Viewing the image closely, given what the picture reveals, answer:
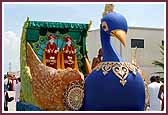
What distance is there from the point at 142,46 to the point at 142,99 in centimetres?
1068

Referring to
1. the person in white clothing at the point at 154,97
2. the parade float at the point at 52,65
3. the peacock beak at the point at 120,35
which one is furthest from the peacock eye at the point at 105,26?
the person in white clothing at the point at 154,97

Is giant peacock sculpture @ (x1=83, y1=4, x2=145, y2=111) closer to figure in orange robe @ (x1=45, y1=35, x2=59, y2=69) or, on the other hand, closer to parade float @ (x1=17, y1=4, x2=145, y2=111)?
parade float @ (x1=17, y1=4, x2=145, y2=111)

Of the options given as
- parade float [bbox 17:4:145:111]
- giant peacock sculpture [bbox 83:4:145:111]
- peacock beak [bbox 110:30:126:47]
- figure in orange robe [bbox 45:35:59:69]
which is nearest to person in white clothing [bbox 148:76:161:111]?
parade float [bbox 17:4:145:111]

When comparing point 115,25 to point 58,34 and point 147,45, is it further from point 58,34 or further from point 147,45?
point 147,45

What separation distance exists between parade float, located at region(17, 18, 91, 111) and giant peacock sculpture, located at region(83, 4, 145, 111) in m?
0.76

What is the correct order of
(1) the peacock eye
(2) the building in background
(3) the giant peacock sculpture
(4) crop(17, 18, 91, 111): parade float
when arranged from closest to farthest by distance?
(3) the giant peacock sculpture < (1) the peacock eye < (4) crop(17, 18, 91, 111): parade float < (2) the building in background

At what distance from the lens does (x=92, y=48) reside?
579 inches

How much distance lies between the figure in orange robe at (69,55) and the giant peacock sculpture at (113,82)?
1.88 meters

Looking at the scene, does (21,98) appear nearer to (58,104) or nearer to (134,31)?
(58,104)

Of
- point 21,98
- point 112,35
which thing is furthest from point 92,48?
point 112,35

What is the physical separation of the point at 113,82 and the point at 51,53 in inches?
88.6

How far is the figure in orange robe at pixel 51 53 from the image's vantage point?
732cm

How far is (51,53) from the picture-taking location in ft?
24.2

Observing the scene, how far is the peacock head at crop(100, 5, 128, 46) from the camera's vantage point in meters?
5.47
